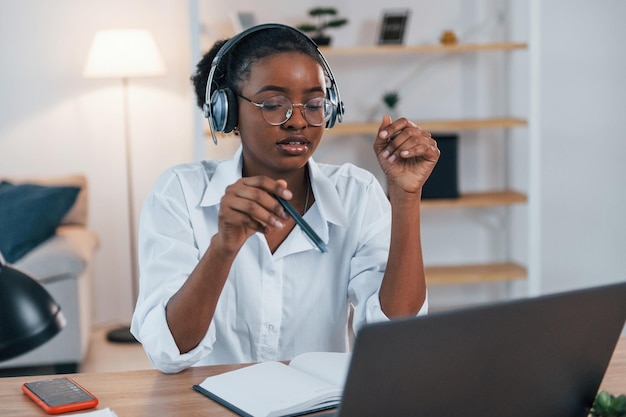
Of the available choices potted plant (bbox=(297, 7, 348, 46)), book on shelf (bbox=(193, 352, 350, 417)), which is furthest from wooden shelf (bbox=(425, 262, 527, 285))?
book on shelf (bbox=(193, 352, 350, 417))

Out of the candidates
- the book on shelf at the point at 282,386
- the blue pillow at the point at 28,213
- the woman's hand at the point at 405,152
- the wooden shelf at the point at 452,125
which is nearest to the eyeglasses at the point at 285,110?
the woman's hand at the point at 405,152

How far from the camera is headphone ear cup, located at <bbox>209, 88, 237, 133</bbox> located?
152cm

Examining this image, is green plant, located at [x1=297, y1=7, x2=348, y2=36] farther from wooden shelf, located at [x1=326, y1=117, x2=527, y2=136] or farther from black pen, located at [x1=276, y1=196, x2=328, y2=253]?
black pen, located at [x1=276, y1=196, x2=328, y2=253]

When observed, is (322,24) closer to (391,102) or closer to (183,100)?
(391,102)

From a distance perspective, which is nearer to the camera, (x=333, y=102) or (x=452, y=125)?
(x=333, y=102)

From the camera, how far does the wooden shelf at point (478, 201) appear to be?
3824mm

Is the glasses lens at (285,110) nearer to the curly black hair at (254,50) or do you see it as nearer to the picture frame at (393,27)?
the curly black hair at (254,50)

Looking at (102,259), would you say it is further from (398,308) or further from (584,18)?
(398,308)

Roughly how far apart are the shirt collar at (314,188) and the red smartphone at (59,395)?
43 centimetres

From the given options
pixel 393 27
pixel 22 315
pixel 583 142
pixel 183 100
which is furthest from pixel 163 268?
pixel 583 142

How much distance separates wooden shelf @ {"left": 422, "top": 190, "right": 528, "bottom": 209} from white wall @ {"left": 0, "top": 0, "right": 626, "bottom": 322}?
0.24 metres

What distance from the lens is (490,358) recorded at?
92cm

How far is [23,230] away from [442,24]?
2033 millimetres

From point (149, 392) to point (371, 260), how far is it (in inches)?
20.2
